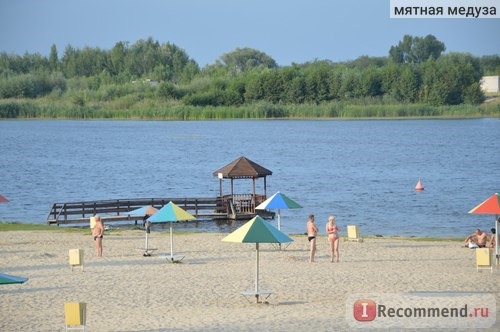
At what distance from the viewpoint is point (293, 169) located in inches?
3246

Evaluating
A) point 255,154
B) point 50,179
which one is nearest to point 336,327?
point 50,179

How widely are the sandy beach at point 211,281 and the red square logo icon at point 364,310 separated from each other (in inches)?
14.9

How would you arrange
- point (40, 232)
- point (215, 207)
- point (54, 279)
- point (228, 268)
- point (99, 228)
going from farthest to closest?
1. point (215, 207)
2. point (40, 232)
3. point (99, 228)
4. point (228, 268)
5. point (54, 279)

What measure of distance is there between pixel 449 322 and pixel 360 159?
7241cm

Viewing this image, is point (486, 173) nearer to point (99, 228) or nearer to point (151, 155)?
point (151, 155)

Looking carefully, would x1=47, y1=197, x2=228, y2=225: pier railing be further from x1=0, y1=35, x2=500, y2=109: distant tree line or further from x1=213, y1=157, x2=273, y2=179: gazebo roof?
x1=0, y1=35, x2=500, y2=109: distant tree line

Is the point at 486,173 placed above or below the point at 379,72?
below

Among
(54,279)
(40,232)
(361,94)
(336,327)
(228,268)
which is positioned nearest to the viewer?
(336,327)

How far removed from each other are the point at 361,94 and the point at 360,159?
5735 cm

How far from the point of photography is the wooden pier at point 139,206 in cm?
4316

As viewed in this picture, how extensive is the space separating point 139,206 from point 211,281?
17955 mm

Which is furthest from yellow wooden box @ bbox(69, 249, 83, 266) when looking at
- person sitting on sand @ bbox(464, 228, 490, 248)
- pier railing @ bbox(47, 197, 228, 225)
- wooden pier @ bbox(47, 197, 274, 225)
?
wooden pier @ bbox(47, 197, 274, 225)

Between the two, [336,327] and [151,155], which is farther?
[151,155]

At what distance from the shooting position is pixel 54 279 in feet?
91.7
